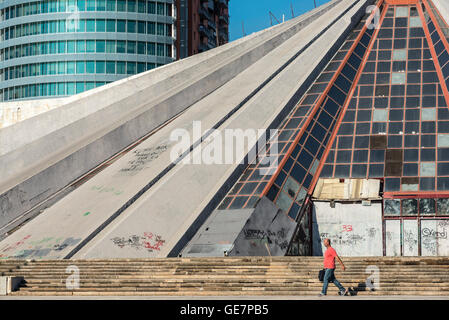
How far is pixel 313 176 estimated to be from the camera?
31.7 meters

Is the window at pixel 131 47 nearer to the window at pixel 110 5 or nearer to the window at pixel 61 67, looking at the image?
the window at pixel 110 5

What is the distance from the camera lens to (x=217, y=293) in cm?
1844

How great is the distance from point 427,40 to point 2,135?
894 inches

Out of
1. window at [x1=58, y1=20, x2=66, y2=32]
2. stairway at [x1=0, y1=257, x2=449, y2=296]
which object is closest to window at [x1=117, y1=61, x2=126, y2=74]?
window at [x1=58, y1=20, x2=66, y2=32]

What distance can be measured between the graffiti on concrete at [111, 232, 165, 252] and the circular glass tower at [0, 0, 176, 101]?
5208cm

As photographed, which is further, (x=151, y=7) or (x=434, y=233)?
(x=151, y=7)

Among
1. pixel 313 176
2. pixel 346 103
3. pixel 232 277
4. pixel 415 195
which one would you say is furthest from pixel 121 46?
pixel 232 277

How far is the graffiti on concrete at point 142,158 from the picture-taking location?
1227 inches

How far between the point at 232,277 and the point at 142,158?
1356cm

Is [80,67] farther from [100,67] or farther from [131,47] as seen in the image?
[131,47]

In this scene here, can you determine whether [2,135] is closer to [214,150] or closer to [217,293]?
[214,150]

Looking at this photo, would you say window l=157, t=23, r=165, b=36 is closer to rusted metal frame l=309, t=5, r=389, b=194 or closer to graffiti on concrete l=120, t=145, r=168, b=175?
rusted metal frame l=309, t=5, r=389, b=194

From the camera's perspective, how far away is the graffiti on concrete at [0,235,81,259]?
25250 mm
